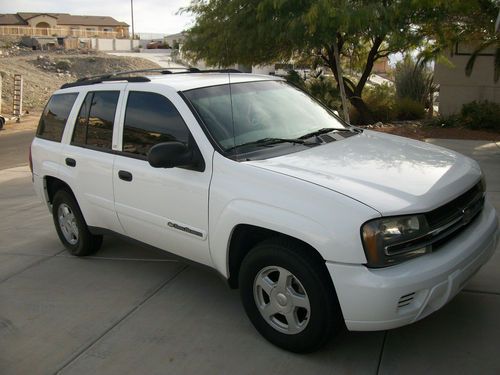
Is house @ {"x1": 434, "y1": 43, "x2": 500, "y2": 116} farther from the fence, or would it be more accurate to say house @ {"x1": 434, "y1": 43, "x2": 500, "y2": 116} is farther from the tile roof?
the tile roof

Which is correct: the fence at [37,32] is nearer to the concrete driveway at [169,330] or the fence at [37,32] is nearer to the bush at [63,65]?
the bush at [63,65]

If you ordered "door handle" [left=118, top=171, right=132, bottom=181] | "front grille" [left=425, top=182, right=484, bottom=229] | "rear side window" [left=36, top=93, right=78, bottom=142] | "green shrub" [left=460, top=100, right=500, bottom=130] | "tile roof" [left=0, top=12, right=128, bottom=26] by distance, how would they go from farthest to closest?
"tile roof" [left=0, top=12, right=128, bottom=26], "green shrub" [left=460, top=100, right=500, bottom=130], "rear side window" [left=36, top=93, right=78, bottom=142], "door handle" [left=118, top=171, right=132, bottom=181], "front grille" [left=425, top=182, right=484, bottom=229]

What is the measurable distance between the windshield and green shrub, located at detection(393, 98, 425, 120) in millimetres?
12956

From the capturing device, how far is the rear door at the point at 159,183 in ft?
12.8

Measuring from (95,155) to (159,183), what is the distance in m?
1.04

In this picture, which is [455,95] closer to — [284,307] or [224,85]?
[224,85]

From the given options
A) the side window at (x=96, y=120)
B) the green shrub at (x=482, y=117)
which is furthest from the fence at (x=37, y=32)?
the side window at (x=96, y=120)

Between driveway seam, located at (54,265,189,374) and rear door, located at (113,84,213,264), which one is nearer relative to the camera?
driveway seam, located at (54,265,189,374)

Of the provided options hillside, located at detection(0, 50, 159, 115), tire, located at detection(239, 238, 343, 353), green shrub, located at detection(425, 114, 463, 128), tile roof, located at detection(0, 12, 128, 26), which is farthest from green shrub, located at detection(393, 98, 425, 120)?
tile roof, located at detection(0, 12, 128, 26)

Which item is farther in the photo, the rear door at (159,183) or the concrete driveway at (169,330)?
the rear door at (159,183)

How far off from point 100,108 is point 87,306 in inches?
69.9

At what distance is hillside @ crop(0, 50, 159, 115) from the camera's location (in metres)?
27.8

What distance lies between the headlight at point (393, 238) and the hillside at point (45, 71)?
24.9m

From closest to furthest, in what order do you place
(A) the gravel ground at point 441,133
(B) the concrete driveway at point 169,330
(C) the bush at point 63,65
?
(B) the concrete driveway at point 169,330, (A) the gravel ground at point 441,133, (C) the bush at point 63,65
